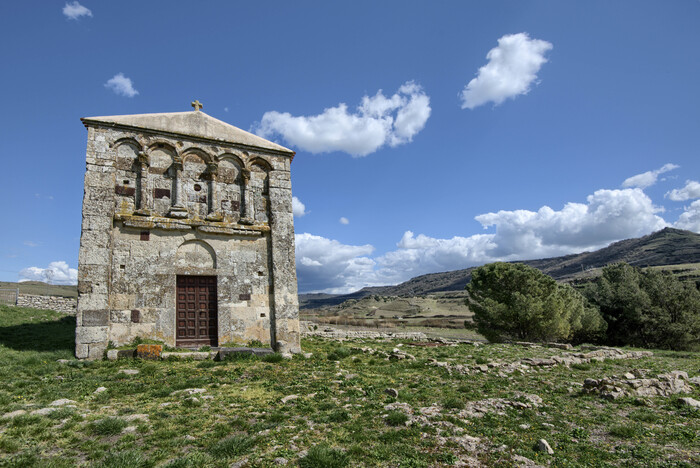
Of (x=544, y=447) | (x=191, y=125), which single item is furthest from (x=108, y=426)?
(x=191, y=125)

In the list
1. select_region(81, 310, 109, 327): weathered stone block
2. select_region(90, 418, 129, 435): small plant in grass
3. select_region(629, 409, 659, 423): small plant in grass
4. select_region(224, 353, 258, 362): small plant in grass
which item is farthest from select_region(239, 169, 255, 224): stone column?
select_region(629, 409, 659, 423): small plant in grass

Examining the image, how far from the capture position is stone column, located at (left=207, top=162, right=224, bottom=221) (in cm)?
1411

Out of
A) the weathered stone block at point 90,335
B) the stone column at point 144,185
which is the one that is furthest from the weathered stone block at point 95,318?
the stone column at point 144,185

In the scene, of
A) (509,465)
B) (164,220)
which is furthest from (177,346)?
(509,465)

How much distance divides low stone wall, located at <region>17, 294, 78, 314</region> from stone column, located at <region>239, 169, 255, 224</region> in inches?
905

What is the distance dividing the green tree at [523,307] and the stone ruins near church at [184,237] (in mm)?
19547

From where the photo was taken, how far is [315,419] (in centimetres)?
657

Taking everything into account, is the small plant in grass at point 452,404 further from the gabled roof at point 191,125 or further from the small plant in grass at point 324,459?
the gabled roof at point 191,125

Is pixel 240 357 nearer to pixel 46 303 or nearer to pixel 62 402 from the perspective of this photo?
pixel 62 402

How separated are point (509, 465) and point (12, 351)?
554 inches

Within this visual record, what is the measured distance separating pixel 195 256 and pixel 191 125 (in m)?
5.29

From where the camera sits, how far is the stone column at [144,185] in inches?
519

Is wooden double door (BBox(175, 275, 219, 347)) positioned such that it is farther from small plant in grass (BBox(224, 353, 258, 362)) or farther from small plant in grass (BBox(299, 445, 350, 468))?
small plant in grass (BBox(299, 445, 350, 468))

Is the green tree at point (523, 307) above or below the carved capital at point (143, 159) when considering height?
below
